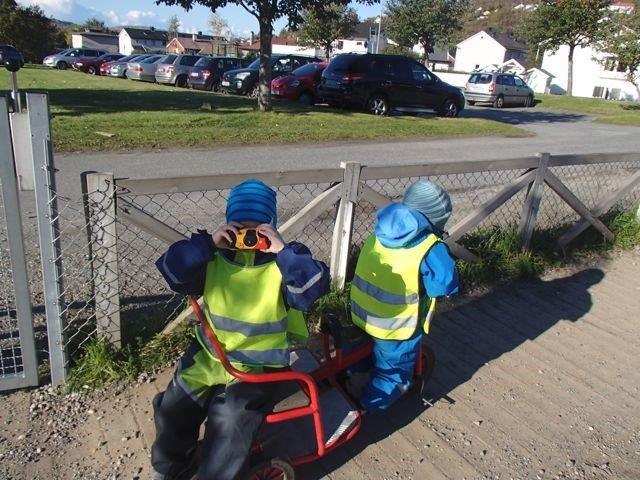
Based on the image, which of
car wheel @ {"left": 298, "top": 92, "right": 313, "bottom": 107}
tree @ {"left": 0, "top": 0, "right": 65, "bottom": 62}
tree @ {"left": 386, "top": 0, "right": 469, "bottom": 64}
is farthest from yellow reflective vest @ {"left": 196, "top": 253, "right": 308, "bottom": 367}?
tree @ {"left": 386, "top": 0, "right": 469, "bottom": 64}

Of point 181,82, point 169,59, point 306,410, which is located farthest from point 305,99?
point 306,410

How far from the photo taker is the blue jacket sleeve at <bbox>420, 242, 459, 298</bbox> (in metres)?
2.59

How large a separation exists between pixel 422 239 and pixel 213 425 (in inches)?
50.7

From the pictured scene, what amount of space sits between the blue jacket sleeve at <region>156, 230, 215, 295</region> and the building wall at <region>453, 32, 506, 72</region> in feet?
212

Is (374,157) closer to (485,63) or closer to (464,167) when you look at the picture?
(464,167)

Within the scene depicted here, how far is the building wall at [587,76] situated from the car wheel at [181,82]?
30694mm

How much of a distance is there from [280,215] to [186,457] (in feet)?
13.1

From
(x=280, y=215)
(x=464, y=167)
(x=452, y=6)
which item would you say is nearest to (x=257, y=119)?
(x=280, y=215)

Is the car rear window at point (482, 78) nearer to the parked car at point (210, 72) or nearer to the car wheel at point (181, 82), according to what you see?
the parked car at point (210, 72)

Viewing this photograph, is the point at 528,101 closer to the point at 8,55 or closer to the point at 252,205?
the point at 8,55

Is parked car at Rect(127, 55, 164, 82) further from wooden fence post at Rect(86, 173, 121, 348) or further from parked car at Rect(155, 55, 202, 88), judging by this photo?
wooden fence post at Rect(86, 173, 121, 348)

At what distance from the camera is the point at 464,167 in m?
4.41

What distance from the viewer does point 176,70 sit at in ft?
77.1

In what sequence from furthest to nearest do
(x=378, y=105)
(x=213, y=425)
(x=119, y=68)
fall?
(x=119, y=68) → (x=378, y=105) → (x=213, y=425)
